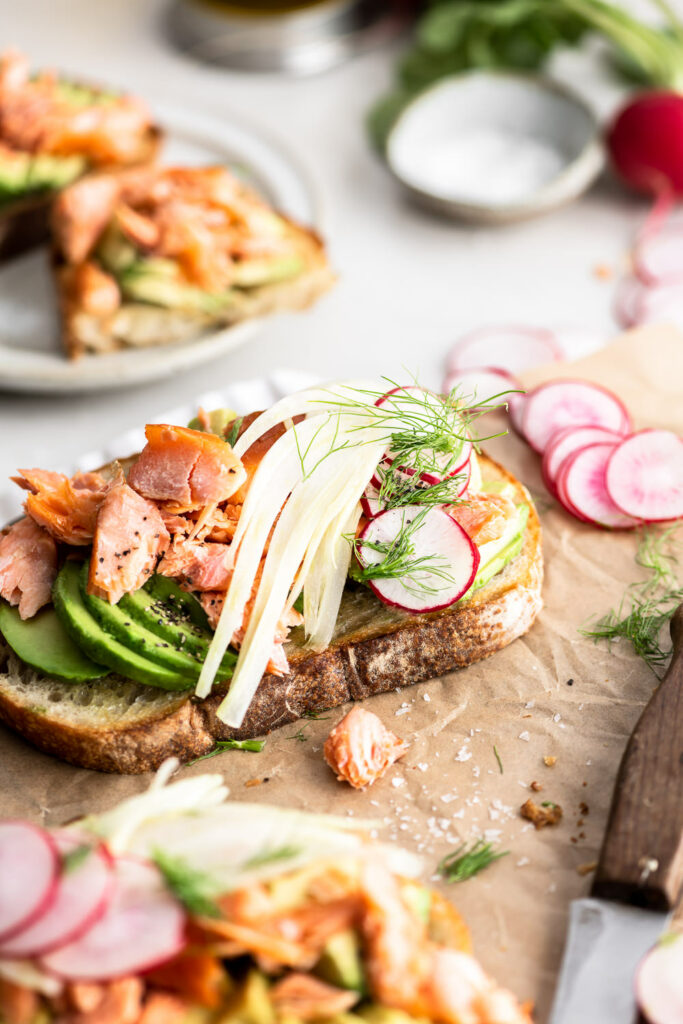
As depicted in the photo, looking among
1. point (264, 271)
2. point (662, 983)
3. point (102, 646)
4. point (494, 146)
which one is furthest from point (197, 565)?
point (494, 146)

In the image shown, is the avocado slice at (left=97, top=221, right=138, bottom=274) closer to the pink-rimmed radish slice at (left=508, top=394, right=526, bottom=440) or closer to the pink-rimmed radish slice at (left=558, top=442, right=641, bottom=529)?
the pink-rimmed radish slice at (left=508, top=394, right=526, bottom=440)

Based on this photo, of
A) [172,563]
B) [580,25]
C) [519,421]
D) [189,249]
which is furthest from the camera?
[580,25]

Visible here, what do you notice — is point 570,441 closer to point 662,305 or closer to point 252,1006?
point 662,305

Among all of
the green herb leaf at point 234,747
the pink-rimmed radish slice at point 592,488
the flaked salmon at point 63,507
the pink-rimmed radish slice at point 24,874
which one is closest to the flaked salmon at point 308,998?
the pink-rimmed radish slice at point 24,874

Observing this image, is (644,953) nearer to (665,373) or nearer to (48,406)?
(665,373)

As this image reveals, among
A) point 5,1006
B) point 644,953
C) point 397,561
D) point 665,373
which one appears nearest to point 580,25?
point 665,373
